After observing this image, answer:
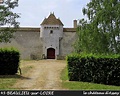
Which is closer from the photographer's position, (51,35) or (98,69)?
(98,69)

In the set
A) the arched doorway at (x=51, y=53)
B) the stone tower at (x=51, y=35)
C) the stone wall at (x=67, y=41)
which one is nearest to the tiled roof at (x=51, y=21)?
the stone tower at (x=51, y=35)

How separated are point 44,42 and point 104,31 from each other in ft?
80.8

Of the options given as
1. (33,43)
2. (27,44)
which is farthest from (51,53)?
(27,44)

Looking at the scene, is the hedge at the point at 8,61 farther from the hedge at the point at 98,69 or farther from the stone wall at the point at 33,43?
the stone wall at the point at 33,43

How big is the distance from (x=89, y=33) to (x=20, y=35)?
25609 mm

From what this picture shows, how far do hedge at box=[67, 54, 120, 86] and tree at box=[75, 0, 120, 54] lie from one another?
9549 millimetres

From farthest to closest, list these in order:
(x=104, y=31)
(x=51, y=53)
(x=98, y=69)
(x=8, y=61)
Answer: (x=51, y=53)
(x=104, y=31)
(x=8, y=61)
(x=98, y=69)

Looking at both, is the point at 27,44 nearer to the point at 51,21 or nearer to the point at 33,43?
the point at 33,43

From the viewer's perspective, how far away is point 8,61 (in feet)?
89.2

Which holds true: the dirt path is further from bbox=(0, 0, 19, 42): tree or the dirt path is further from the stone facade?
the stone facade

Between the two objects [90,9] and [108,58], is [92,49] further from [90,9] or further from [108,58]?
[108,58]

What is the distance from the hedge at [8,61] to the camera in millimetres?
27078

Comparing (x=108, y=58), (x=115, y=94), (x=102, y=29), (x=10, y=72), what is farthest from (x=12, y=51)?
(x=115, y=94)

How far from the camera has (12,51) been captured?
90.0 ft
